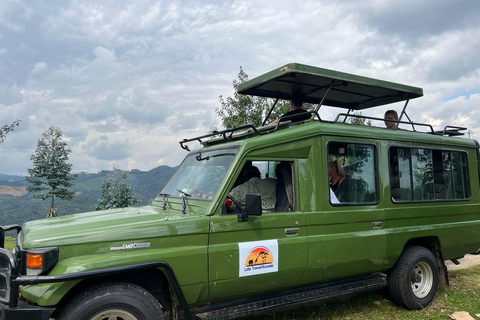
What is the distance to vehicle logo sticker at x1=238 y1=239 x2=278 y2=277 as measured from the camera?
12.3 ft

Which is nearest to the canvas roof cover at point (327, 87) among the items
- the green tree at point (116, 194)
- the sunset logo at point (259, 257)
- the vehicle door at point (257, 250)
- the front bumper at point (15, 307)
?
the vehicle door at point (257, 250)

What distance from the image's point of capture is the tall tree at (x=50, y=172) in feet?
64.9

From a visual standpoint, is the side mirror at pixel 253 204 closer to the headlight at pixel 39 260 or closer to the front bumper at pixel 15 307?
the headlight at pixel 39 260

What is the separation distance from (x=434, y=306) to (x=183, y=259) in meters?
4.10

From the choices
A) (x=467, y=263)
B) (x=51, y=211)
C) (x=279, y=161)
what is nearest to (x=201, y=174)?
(x=279, y=161)

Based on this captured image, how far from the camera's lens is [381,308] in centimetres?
516

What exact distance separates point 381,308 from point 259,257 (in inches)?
99.7

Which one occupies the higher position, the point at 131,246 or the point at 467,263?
the point at 131,246

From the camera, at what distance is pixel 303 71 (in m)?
4.45

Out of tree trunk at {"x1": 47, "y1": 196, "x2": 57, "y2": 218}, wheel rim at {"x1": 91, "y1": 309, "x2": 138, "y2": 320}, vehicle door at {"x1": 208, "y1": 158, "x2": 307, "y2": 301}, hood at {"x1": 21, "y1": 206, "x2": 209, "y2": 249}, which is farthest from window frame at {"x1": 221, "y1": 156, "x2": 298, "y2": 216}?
tree trunk at {"x1": 47, "y1": 196, "x2": 57, "y2": 218}

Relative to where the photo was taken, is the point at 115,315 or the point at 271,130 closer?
the point at 115,315

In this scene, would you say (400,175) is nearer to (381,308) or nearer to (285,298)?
(381,308)

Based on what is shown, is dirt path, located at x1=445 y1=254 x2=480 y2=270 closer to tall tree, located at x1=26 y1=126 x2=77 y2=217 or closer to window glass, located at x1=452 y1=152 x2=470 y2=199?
window glass, located at x1=452 y1=152 x2=470 y2=199

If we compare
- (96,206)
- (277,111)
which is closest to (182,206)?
(277,111)
